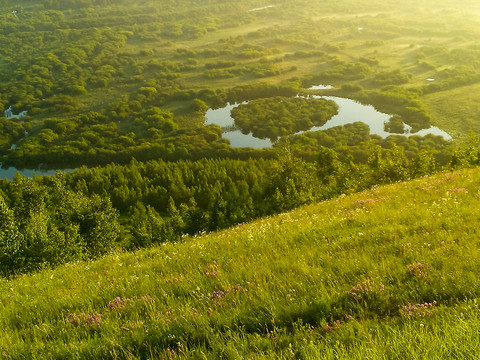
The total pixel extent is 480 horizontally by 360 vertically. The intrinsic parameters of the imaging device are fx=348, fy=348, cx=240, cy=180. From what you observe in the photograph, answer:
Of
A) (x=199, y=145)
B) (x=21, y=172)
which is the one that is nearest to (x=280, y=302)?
(x=199, y=145)

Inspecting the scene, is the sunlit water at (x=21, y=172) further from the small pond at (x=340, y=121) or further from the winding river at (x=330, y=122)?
the small pond at (x=340, y=121)

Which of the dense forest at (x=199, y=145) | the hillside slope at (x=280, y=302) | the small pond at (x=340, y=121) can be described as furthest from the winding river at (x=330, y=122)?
the hillside slope at (x=280, y=302)

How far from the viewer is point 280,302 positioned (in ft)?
18.5

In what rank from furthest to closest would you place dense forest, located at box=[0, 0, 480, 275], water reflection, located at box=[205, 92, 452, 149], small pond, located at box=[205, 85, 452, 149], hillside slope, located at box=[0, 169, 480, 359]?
small pond, located at box=[205, 85, 452, 149] → water reflection, located at box=[205, 92, 452, 149] → dense forest, located at box=[0, 0, 480, 275] → hillside slope, located at box=[0, 169, 480, 359]

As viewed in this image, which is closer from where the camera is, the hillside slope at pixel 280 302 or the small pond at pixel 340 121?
the hillside slope at pixel 280 302

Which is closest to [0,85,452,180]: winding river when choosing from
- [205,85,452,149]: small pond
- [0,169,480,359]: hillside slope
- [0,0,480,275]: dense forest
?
[205,85,452,149]: small pond

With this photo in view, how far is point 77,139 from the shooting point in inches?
5300

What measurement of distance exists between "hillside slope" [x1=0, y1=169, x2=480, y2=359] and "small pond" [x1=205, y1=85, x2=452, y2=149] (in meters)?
122

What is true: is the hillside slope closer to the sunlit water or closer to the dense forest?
the dense forest

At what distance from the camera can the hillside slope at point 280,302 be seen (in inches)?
174

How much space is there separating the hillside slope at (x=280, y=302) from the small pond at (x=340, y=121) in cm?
12206

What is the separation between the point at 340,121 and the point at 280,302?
14586cm

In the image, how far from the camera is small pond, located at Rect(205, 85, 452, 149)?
131012 mm

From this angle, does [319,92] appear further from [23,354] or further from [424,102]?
[23,354]
